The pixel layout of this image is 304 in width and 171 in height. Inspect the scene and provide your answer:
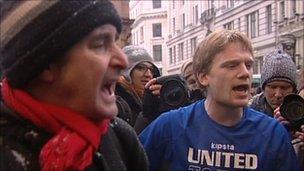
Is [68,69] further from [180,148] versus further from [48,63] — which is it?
[180,148]

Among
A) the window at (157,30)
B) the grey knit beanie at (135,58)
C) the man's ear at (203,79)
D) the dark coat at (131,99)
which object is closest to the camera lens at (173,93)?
the dark coat at (131,99)

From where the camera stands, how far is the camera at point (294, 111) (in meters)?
3.25

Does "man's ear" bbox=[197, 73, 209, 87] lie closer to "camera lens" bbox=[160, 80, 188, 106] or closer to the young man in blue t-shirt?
the young man in blue t-shirt

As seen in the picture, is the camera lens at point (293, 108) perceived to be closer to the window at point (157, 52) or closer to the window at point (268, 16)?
the window at point (268, 16)

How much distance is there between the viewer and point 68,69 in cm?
189

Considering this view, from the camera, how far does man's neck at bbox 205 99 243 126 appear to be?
3100mm

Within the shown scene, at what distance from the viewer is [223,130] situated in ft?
10.1

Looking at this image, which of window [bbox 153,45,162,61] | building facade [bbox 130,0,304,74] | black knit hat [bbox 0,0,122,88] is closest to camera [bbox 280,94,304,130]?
black knit hat [bbox 0,0,122,88]

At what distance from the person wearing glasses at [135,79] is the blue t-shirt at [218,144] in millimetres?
1276

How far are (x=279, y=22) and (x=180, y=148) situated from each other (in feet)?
136

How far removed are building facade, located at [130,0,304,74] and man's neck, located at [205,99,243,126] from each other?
63.7ft

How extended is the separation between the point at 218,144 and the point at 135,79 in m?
1.94

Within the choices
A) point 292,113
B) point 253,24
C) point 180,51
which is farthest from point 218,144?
point 180,51

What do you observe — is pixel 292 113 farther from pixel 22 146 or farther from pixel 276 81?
pixel 22 146
